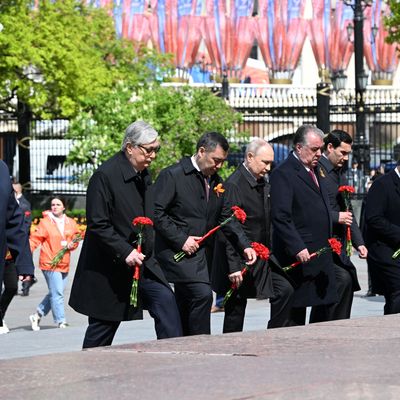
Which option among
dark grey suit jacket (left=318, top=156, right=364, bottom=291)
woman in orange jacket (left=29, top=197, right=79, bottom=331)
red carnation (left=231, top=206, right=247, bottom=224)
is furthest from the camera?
woman in orange jacket (left=29, top=197, right=79, bottom=331)

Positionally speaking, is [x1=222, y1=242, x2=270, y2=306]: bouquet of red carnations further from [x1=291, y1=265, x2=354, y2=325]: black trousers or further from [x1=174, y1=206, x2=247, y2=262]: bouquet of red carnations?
[x1=291, y1=265, x2=354, y2=325]: black trousers

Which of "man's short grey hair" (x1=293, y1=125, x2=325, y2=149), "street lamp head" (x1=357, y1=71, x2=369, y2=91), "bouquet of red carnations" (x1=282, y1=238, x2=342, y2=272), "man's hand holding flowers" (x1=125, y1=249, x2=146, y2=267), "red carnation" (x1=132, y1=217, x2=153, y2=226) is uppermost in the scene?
"street lamp head" (x1=357, y1=71, x2=369, y2=91)

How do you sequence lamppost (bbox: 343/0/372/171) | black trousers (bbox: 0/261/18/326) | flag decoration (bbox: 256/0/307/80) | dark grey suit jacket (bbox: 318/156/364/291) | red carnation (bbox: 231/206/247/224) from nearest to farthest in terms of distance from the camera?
red carnation (bbox: 231/206/247/224) < dark grey suit jacket (bbox: 318/156/364/291) < black trousers (bbox: 0/261/18/326) < lamppost (bbox: 343/0/372/171) < flag decoration (bbox: 256/0/307/80)

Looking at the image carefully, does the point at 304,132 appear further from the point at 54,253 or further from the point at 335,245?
the point at 54,253

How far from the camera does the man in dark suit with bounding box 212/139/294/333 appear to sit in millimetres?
9461

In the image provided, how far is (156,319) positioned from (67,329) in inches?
176

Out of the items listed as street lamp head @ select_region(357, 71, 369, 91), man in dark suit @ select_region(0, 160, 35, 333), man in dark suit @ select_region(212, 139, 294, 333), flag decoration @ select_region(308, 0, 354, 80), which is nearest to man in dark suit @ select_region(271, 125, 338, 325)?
man in dark suit @ select_region(212, 139, 294, 333)

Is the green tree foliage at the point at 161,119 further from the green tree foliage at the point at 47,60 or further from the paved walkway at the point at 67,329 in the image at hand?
the paved walkway at the point at 67,329

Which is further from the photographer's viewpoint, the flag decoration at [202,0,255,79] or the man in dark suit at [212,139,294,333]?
the flag decoration at [202,0,255,79]

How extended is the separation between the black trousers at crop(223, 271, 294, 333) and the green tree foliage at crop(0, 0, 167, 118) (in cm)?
2326

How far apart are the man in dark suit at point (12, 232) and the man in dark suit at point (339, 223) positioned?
281 cm

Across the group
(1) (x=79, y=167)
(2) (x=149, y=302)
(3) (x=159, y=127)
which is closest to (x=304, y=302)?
(2) (x=149, y=302)

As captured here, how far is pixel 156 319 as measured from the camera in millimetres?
8406

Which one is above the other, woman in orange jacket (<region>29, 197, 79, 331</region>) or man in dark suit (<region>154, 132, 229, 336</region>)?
man in dark suit (<region>154, 132, 229, 336</region>)
